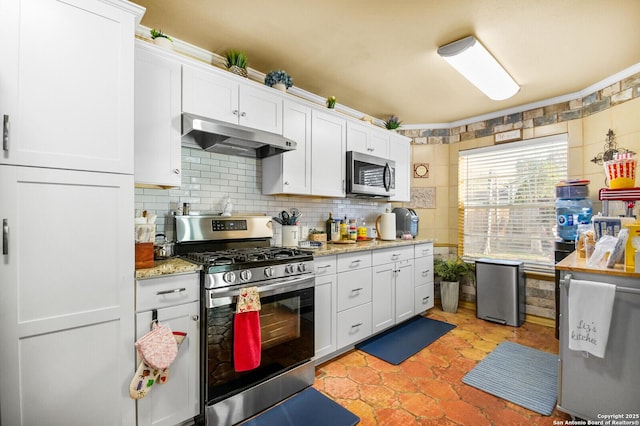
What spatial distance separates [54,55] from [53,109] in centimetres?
25

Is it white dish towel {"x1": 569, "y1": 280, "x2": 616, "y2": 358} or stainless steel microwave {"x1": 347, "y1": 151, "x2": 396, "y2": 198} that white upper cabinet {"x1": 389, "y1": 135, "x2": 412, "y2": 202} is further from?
white dish towel {"x1": 569, "y1": 280, "x2": 616, "y2": 358}

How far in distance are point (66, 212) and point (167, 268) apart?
0.53 metres

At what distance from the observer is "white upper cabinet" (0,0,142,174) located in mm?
1285

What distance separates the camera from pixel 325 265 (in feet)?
7.93

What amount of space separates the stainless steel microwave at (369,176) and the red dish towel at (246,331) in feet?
5.57

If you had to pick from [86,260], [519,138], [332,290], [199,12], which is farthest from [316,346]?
[519,138]

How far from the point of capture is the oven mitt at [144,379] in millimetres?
1499

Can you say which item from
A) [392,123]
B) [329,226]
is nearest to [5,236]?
[329,226]

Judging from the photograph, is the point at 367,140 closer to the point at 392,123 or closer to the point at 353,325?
the point at 392,123

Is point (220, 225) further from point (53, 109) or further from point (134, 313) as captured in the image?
point (53, 109)

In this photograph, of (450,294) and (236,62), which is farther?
(450,294)

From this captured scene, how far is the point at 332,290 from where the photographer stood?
2.48 metres

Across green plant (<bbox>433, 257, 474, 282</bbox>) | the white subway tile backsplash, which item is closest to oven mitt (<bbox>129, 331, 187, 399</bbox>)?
the white subway tile backsplash

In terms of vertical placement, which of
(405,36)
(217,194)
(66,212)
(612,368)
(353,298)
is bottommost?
(612,368)
